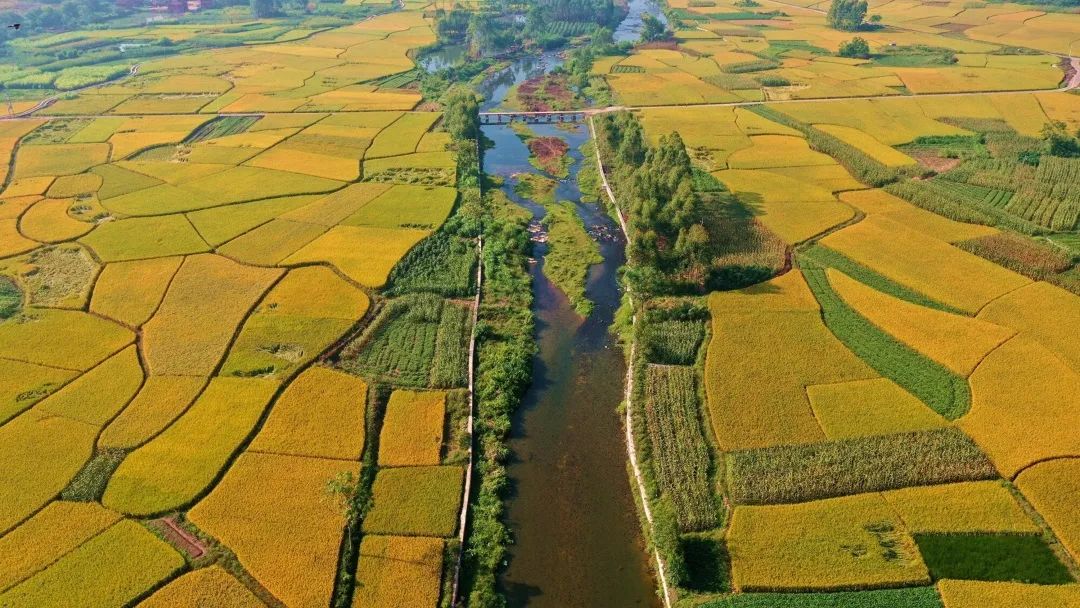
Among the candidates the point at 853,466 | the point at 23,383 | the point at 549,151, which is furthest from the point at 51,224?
the point at 853,466

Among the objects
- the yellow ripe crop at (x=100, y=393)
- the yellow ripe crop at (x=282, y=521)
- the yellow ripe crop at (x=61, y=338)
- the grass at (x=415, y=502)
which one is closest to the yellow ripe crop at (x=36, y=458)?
the yellow ripe crop at (x=100, y=393)

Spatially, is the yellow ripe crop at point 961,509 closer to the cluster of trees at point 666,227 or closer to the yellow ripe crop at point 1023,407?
the yellow ripe crop at point 1023,407

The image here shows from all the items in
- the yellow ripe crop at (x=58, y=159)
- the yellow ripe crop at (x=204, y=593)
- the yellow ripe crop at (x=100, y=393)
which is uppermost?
the yellow ripe crop at (x=58, y=159)

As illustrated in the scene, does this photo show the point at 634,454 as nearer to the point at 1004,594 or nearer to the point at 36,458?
the point at 1004,594

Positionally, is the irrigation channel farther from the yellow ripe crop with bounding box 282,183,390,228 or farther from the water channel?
the yellow ripe crop with bounding box 282,183,390,228

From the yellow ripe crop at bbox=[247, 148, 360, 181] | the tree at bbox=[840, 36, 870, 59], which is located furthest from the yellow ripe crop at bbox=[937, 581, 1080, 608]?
the tree at bbox=[840, 36, 870, 59]

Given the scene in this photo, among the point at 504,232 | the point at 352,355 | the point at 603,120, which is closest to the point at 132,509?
the point at 352,355
